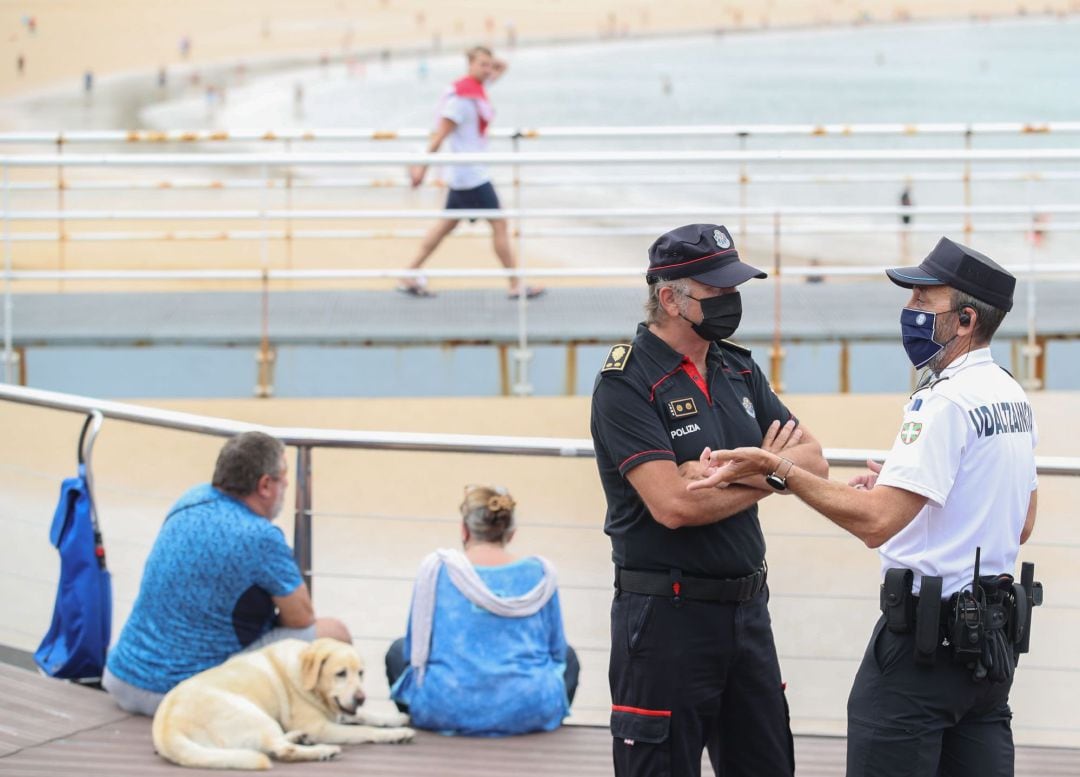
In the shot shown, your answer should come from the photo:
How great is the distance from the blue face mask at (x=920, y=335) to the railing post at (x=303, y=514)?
188 centimetres

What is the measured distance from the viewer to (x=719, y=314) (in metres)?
2.54

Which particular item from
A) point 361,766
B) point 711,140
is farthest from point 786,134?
point 711,140

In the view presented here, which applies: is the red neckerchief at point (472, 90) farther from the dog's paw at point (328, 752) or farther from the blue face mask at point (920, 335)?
the blue face mask at point (920, 335)

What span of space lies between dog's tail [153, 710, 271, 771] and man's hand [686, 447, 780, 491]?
1.39 metres

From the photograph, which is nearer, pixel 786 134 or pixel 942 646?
pixel 942 646

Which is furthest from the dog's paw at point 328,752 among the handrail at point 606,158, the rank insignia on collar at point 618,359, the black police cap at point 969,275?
the handrail at point 606,158

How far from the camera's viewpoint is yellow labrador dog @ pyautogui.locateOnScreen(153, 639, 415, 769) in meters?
3.24

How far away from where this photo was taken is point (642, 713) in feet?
8.25

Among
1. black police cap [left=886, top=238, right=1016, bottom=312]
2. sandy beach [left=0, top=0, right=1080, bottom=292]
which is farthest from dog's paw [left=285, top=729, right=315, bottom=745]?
sandy beach [left=0, top=0, right=1080, bottom=292]

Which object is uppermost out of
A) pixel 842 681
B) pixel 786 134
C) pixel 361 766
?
pixel 786 134

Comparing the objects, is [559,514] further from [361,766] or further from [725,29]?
[725,29]

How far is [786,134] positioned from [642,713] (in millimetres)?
5183

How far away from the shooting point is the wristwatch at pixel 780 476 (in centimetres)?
234

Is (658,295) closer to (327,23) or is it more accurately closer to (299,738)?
(299,738)
